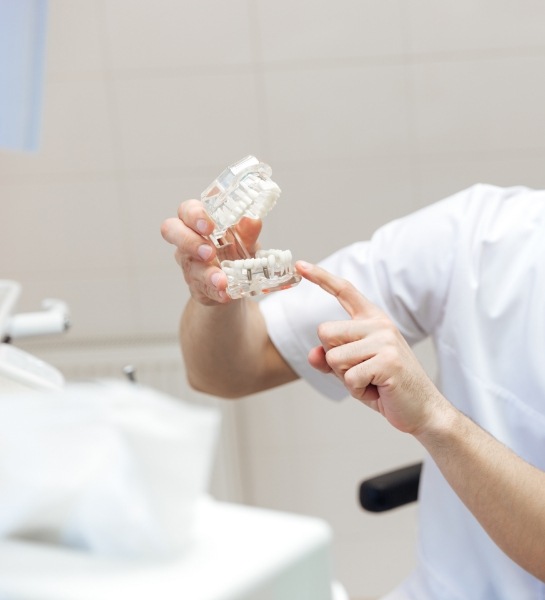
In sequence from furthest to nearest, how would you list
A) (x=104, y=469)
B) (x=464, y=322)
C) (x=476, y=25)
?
(x=476, y=25) → (x=464, y=322) → (x=104, y=469)

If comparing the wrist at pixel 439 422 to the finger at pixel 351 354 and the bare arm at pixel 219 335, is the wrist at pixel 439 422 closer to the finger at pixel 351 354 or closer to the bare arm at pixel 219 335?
the finger at pixel 351 354

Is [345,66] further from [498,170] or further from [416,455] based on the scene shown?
[416,455]

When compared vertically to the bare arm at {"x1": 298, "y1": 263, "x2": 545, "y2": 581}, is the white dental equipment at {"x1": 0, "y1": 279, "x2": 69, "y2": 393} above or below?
above

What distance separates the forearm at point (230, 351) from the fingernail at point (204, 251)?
20 centimetres

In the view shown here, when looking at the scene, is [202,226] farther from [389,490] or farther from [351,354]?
[389,490]

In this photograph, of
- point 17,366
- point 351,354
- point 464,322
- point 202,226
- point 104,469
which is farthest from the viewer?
point 464,322

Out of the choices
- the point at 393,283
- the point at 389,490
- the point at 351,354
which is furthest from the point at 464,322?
the point at 351,354

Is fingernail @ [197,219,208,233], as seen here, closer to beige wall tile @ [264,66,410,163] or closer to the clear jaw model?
the clear jaw model

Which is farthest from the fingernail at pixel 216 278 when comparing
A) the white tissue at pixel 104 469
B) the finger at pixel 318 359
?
the white tissue at pixel 104 469

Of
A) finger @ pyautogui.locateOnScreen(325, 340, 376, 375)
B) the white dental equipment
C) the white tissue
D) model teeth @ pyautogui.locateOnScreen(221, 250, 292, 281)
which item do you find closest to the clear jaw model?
model teeth @ pyautogui.locateOnScreen(221, 250, 292, 281)

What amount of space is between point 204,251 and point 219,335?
0.87ft

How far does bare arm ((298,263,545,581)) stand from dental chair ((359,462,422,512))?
0.26m

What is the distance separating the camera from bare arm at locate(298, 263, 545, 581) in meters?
1.00

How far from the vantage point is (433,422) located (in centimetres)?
104
